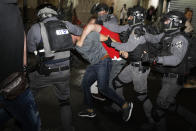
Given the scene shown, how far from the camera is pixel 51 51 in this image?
262 cm

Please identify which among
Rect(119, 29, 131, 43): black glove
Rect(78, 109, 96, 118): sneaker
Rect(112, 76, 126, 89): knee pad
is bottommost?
Rect(78, 109, 96, 118): sneaker

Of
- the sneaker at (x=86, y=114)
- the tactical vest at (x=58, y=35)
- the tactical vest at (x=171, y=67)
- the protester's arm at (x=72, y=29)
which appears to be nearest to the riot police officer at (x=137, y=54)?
the tactical vest at (x=171, y=67)

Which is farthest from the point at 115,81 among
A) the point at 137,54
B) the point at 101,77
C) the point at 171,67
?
the point at 171,67

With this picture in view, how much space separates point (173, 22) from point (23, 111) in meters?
2.62

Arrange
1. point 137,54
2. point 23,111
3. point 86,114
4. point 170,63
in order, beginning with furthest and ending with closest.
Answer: point 86,114, point 137,54, point 170,63, point 23,111

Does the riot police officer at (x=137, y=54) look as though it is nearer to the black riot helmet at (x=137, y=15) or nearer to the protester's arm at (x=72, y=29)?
A: the black riot helmet at (x=137, y=15)

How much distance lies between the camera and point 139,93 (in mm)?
3275

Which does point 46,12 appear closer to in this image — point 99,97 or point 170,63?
point 170,63

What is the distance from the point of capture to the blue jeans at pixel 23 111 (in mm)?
1635

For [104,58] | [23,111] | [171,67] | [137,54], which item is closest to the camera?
[23,111]

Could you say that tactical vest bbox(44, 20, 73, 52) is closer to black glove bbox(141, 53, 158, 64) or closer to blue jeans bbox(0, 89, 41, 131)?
blue jeans bbox(0, 89, 41, 131)

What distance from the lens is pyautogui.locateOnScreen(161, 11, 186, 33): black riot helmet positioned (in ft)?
9.64

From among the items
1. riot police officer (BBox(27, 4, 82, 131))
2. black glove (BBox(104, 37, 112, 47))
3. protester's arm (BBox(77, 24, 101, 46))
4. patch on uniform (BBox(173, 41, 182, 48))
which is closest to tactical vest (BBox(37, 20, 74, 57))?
riot police officer (BBox(27, 4, 82, 131))

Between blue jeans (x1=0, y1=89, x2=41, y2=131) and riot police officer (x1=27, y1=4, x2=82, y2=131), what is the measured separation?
915 mm
